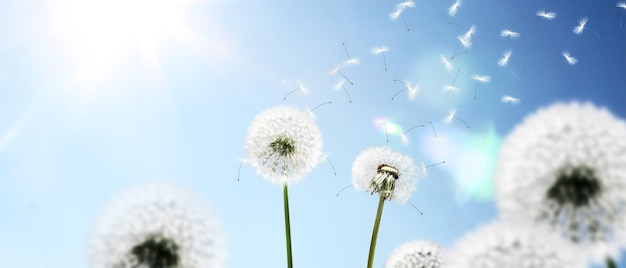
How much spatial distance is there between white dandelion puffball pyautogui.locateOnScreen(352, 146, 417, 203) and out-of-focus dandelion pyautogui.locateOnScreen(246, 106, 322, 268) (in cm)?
48

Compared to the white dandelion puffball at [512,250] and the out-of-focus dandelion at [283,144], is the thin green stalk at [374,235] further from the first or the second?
the white dandelion puffball at [512,250]

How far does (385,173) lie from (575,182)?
3.60 metres

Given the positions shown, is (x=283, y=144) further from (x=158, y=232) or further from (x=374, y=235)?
(x=158, y=232)

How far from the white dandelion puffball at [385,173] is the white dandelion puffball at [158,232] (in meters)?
3.08

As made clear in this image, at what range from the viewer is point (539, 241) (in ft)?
6.31

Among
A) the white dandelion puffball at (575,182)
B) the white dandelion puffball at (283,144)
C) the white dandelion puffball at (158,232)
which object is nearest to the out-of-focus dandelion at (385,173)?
the white dandelion puffball at (283,144)

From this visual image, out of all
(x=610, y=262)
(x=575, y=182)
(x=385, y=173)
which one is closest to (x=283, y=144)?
(x=385, y=173)

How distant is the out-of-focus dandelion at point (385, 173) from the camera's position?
559cm

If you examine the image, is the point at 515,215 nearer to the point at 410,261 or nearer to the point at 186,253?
the point at 186,253

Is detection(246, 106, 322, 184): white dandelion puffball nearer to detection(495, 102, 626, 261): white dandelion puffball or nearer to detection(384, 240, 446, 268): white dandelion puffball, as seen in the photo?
detection(384, 240, 446, 268): white dandelion puffball

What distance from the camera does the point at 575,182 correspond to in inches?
82.2

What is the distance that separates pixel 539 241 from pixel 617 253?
0.31 meters

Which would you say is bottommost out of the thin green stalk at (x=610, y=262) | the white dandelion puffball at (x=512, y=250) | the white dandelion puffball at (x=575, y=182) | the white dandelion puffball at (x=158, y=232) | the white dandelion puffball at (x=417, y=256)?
the thin green stalk at (x=610, y=262)

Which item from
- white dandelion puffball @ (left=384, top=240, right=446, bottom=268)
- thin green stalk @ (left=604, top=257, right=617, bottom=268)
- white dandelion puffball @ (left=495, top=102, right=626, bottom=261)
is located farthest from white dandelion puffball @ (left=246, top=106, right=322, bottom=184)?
thin green stalk @ (left=604, top=257, right=617, bottom=268)
